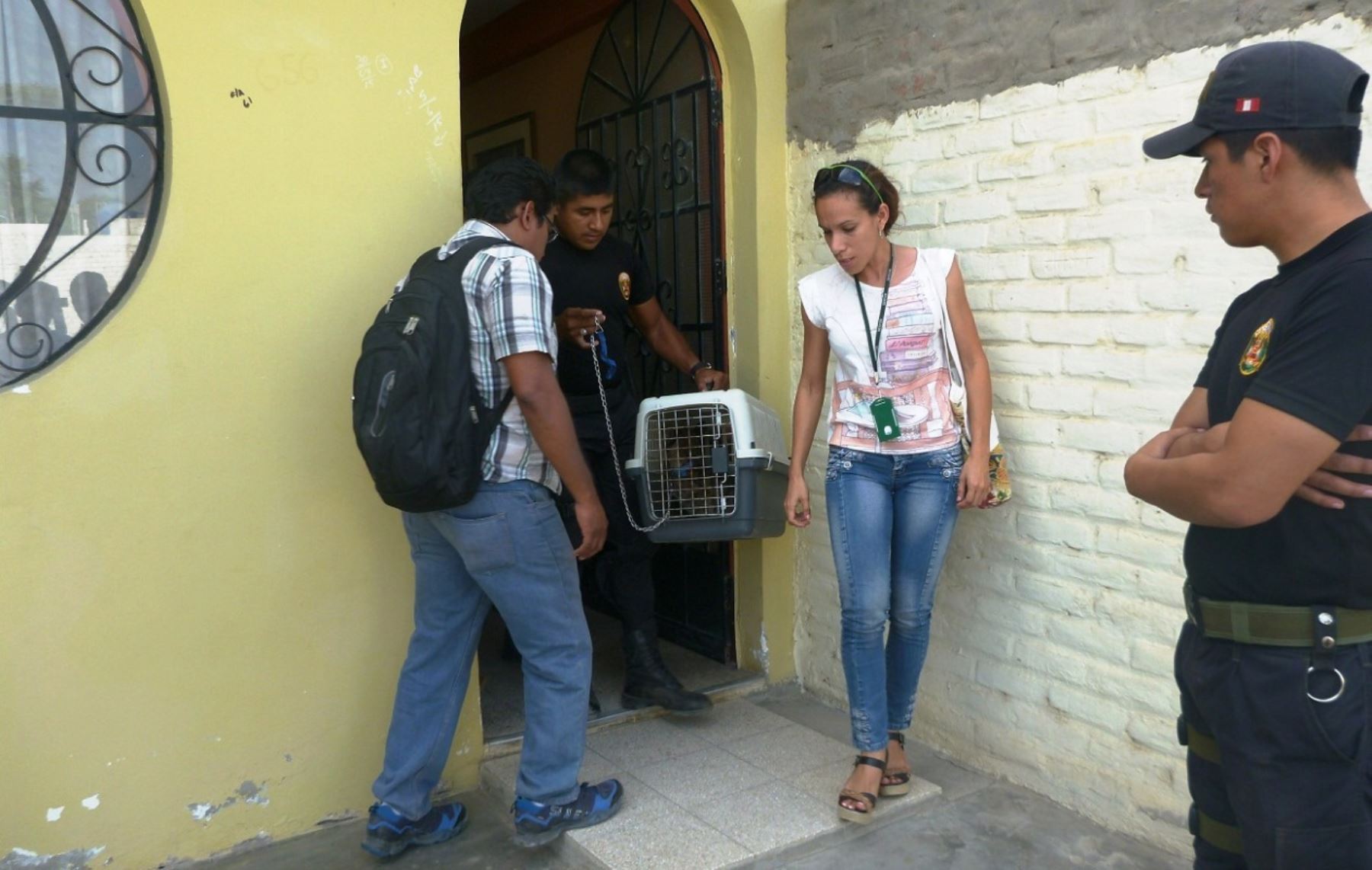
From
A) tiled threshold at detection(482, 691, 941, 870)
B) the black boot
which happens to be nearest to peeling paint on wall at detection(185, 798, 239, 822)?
tiled threshold at detection(482, 691, 941, 870)

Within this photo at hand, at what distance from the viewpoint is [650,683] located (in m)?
3.88

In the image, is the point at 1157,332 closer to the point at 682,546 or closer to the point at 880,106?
the point at 880,106

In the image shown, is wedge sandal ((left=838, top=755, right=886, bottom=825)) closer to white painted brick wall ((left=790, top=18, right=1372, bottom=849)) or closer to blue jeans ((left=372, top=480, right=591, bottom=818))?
white painted brick wall ((left=790, top=18, right=1372, bottom=849))

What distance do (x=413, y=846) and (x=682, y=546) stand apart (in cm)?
179

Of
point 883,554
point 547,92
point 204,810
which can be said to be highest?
point 547,92

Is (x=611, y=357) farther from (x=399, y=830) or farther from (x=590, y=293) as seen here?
(x=399, y=830)

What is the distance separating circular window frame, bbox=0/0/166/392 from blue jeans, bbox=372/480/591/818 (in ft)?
3.27

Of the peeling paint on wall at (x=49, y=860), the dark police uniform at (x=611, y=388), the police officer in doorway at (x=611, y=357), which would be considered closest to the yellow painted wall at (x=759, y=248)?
the police officer in doorway at (x=611, y=357)

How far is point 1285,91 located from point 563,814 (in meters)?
2.46

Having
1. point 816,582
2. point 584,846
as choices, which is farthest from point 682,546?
point 584,846

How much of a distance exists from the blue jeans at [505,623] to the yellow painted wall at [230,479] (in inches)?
10.9

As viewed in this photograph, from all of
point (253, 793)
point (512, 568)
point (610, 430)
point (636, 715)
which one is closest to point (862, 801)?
point (636, 715)

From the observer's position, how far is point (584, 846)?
9.73 ft

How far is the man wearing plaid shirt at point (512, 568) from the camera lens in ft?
9.00
